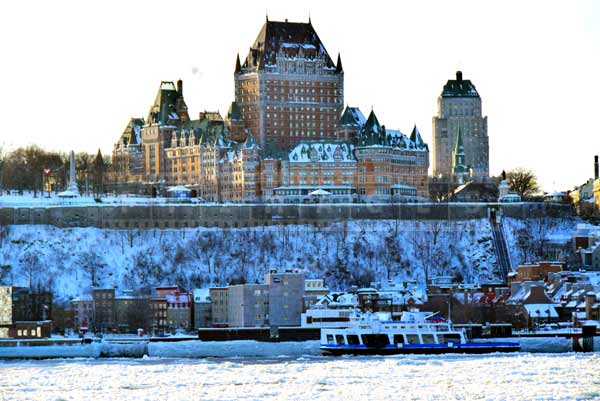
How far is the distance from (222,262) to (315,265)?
858 cm

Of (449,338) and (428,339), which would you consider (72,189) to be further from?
(449,338)

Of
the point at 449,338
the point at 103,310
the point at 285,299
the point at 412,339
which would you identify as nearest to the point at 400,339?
the point at 412,339

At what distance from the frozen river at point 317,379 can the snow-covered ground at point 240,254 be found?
50.0 m

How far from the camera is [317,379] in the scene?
319 feet

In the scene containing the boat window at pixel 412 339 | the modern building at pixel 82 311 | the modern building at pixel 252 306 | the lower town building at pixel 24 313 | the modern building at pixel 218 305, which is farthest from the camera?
the modern building at pixel 82 311

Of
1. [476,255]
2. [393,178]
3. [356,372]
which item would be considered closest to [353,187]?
[393,178]

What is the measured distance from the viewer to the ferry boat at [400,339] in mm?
120188

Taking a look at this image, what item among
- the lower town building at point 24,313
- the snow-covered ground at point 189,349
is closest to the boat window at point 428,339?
the snow-covered ground at point 189,349

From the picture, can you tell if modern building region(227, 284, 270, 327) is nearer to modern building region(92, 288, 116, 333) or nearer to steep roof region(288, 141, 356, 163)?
modern building region(92, 288, 116, 333)

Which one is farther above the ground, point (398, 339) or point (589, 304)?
point (589, 304)

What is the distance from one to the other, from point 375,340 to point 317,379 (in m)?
24.4

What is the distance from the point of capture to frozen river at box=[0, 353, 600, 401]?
89.8 meters

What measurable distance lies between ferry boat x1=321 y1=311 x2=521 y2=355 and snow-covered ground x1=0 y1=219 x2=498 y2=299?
43116mm

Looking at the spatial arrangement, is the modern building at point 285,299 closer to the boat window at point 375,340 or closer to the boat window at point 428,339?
the boat window at point 375,340
